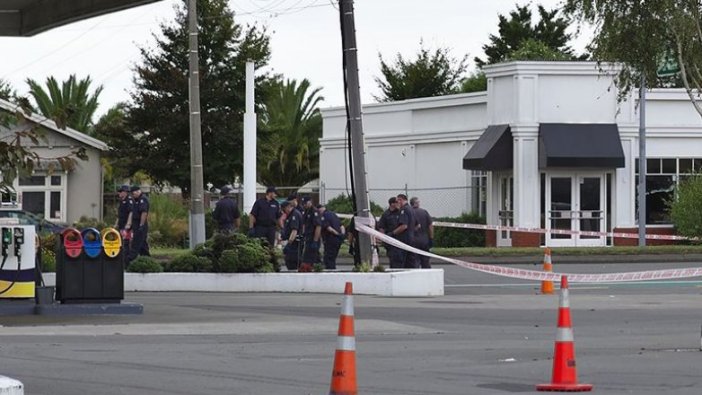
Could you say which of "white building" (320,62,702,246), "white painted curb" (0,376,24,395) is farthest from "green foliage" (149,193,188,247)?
"white painted curb" (0,376,24,395)

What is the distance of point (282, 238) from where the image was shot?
2938cm

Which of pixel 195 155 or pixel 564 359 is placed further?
pixel 195 155

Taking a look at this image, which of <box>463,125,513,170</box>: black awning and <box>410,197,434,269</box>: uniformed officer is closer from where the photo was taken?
<box>410,197,434,269</box>: uniformed officer

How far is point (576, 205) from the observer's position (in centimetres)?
4591

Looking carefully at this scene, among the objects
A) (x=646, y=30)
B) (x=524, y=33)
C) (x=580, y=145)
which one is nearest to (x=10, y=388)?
(x=646, y=30)

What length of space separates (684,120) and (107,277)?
99.7 feet

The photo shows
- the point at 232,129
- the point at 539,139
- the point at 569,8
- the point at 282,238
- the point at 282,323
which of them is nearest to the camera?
the point at 282,323

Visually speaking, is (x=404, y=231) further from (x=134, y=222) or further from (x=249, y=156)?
(x=249, y=156)

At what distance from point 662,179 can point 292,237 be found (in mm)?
22294

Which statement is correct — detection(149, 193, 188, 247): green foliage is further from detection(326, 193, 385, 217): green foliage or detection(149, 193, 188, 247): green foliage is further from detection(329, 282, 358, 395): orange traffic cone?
detection(329, 282, 358, 395): orange traffic cone

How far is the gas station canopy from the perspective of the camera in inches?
859

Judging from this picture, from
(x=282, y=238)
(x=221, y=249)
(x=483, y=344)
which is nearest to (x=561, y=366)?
(x=483, y=344)

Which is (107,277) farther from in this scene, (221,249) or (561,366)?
(561,366)

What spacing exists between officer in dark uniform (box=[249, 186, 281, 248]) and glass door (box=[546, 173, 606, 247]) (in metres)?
19.0
